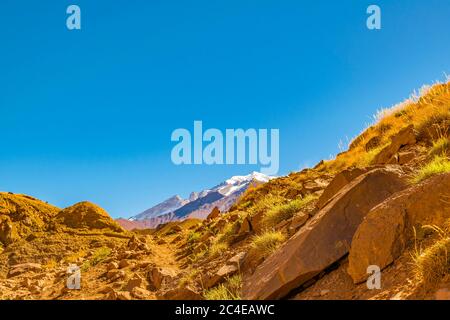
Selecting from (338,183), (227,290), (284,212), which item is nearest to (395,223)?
(338,183)

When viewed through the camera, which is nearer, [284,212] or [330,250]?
[330,250]

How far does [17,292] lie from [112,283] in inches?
101

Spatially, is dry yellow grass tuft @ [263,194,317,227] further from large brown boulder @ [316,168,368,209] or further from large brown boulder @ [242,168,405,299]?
large brown boulder @ [242,168,405,299]

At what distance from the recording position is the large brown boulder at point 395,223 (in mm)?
5617

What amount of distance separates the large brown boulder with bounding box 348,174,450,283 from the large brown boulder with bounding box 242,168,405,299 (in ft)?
1.89

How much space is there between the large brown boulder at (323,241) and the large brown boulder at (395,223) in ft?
1.89

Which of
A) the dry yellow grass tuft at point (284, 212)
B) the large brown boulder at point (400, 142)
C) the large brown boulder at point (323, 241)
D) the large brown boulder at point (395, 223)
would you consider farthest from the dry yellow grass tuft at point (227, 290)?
the large brown boulder at point (400, 142)

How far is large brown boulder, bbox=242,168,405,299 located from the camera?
6.30 metres

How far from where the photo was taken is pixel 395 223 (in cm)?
572

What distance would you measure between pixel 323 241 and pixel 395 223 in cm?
119

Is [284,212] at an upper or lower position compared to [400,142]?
lower

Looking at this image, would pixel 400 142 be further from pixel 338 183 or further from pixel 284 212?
pixel 284 212

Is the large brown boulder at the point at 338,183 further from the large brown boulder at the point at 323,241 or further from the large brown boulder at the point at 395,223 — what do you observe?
the large brown boulder at the point at 395,223
